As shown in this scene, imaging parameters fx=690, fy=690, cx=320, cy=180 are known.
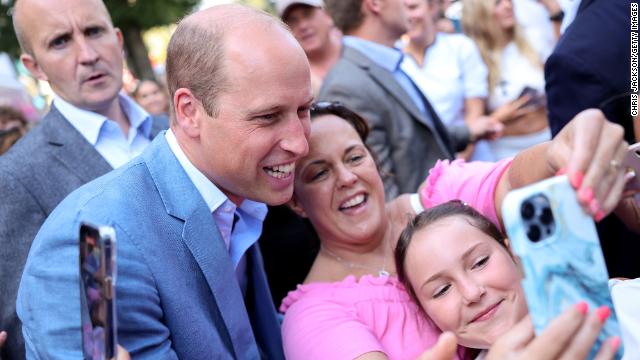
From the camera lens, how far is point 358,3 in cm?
386

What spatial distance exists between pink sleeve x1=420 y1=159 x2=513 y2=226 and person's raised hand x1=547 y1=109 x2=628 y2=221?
65 cm

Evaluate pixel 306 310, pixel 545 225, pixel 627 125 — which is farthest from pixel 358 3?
pixel 545 225

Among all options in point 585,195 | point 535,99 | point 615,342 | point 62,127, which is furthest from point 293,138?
point 535,99

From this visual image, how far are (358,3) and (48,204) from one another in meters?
2.06

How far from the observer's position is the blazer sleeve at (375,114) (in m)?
3.35

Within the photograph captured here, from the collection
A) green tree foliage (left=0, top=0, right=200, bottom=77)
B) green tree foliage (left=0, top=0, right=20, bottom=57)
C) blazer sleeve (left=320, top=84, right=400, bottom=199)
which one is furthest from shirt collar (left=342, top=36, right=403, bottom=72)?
green tree foliage (left=0, top=0, right=20, bottom=57)

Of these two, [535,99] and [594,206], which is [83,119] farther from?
[535,99]

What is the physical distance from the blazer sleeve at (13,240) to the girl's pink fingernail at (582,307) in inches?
79.2

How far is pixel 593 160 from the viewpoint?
1343mm

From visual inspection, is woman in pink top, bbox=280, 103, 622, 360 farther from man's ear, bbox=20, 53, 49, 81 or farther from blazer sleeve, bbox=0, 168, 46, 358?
man's ear, bbox=20, 53, 49, 81

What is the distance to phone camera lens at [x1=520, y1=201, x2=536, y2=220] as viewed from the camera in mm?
1189

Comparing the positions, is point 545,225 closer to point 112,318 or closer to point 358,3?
point 112,318

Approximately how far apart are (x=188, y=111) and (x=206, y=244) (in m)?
0.40

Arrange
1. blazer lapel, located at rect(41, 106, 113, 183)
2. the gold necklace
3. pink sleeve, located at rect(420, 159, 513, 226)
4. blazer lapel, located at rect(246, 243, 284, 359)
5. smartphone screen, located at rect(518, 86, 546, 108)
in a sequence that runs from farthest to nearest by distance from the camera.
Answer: smartphone screen, located at rect(518, 86, 546, 108) < blazer lapel, located at rect(41, 106, 113, 183) < the gold necklace < blazer lapel, located at rect(246, 243, 284, 359) < pink sleeve, located at rect(420, 159, 513, 226)
